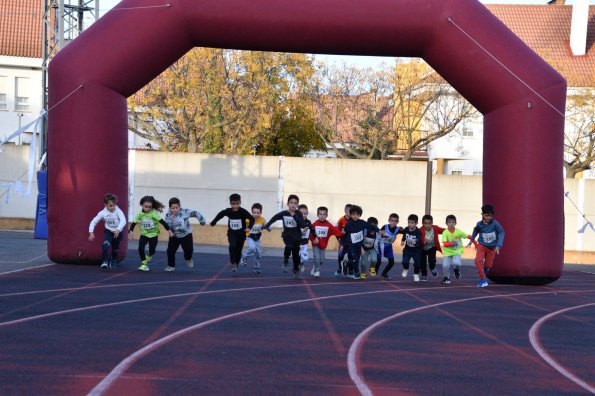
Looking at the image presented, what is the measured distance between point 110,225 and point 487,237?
21.9 ft

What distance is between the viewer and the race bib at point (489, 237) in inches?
634

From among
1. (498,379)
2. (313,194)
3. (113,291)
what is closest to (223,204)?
(313,194)

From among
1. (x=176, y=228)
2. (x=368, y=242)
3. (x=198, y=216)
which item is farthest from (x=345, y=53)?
(x=176, y=228)

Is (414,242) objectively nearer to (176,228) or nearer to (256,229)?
(256,229)

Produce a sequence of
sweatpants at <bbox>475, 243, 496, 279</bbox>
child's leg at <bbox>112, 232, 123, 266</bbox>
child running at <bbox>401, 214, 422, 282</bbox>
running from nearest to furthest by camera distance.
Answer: sweatpants at <bbox>475, 243, 496, 279</bbox>, child's leg at <bbox>112, 232, 123, 266</bbox>, child running at <bbox>401, 214, 422, 282</bbox>

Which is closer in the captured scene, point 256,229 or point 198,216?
point 198,216

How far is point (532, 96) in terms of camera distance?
16141 millimetres

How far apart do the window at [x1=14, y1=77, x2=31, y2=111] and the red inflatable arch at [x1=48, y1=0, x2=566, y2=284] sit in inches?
1357

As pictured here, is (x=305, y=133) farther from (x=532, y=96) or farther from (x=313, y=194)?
(x=532, y=96)

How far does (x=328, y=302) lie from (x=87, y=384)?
642cm

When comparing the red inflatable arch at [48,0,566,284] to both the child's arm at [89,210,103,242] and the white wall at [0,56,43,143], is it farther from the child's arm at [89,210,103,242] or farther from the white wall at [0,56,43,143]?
the white wall at [0,56,43,143]

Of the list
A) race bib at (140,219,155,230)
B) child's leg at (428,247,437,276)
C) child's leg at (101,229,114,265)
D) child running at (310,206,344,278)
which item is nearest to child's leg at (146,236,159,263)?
race bib at (140,219,155,230)

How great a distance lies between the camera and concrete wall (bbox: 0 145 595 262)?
29.1 metres

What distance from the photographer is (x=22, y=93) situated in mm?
49969
